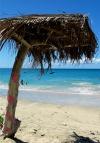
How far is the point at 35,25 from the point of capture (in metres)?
6.05

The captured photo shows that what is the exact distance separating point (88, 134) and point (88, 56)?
6.40 feet

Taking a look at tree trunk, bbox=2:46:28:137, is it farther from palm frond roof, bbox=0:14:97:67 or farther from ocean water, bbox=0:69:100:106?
ocean water, bbox=0:69:100:106

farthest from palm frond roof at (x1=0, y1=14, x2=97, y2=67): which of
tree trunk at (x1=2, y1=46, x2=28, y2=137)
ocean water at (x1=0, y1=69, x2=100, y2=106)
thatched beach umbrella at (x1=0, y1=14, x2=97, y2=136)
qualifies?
ocean water at (x1=0, y1=69, x2=100, y2=106)

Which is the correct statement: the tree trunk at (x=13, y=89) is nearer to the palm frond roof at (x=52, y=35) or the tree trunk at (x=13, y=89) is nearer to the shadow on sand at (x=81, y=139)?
the palm frond roof at (x=52, y=35)

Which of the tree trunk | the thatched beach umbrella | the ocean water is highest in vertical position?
the thatched beach umbrella

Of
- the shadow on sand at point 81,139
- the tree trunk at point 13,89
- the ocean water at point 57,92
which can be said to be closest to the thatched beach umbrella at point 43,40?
the tree trunk at point 13,89

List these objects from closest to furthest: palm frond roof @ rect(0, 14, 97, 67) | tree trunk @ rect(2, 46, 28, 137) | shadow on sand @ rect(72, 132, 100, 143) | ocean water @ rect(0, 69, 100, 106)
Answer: palm frond roof @ rect(0, 14, 97, 67) → tree trunk @ rect(2, 46, 28, 137) → shadow on sand @ rect(72, 132, 100, 143) → ocean water @ rect(0, 69, 100, 106)

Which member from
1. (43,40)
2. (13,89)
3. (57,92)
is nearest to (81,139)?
(13,89)

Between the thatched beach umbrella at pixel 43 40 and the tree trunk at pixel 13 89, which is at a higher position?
the thatched beach umbrella at pixel 43 40

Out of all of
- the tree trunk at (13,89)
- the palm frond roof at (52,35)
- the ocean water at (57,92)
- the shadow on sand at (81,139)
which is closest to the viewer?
the palm frond roof at (52,35)

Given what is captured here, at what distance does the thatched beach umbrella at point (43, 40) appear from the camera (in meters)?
6.00

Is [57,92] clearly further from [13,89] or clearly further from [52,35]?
[52,35]

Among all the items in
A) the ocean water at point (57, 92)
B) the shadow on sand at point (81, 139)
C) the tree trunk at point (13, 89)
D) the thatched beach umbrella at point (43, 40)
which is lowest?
the ocean water at point (57, 92)

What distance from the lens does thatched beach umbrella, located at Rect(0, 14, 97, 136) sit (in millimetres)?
6000
